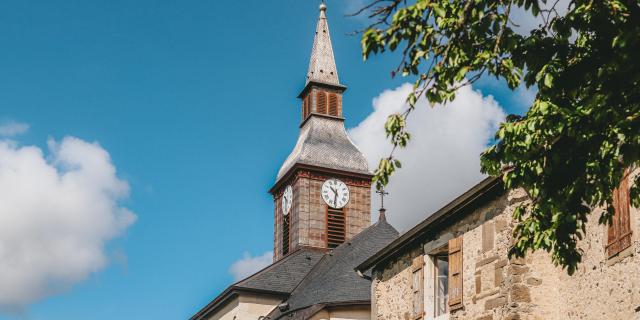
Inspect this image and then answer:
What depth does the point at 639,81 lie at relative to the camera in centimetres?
908

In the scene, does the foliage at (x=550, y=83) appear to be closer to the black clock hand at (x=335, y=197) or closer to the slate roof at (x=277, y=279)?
the slate roof at (x=277, y=279)

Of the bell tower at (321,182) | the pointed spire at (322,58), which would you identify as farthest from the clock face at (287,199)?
the pointed spire at (322,58)

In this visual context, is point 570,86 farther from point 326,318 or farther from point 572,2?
point 326,318

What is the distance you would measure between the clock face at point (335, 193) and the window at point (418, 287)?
18.6m

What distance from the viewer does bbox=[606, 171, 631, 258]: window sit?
13.4 meters

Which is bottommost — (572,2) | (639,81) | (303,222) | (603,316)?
(603,316)

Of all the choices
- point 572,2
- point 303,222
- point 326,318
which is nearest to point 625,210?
point 572,2

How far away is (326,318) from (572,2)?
754 inches

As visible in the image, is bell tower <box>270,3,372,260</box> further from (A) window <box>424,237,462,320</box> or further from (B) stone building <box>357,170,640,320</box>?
(A) window <box>424,237,462,320</box>

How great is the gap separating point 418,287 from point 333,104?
2194cm

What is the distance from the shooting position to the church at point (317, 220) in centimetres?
3262

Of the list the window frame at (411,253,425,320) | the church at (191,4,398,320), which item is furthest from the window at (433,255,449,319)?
the church at (191,4,398,320)

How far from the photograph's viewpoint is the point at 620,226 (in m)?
13.6

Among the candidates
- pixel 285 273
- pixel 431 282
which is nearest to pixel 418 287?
pixel 431 282
